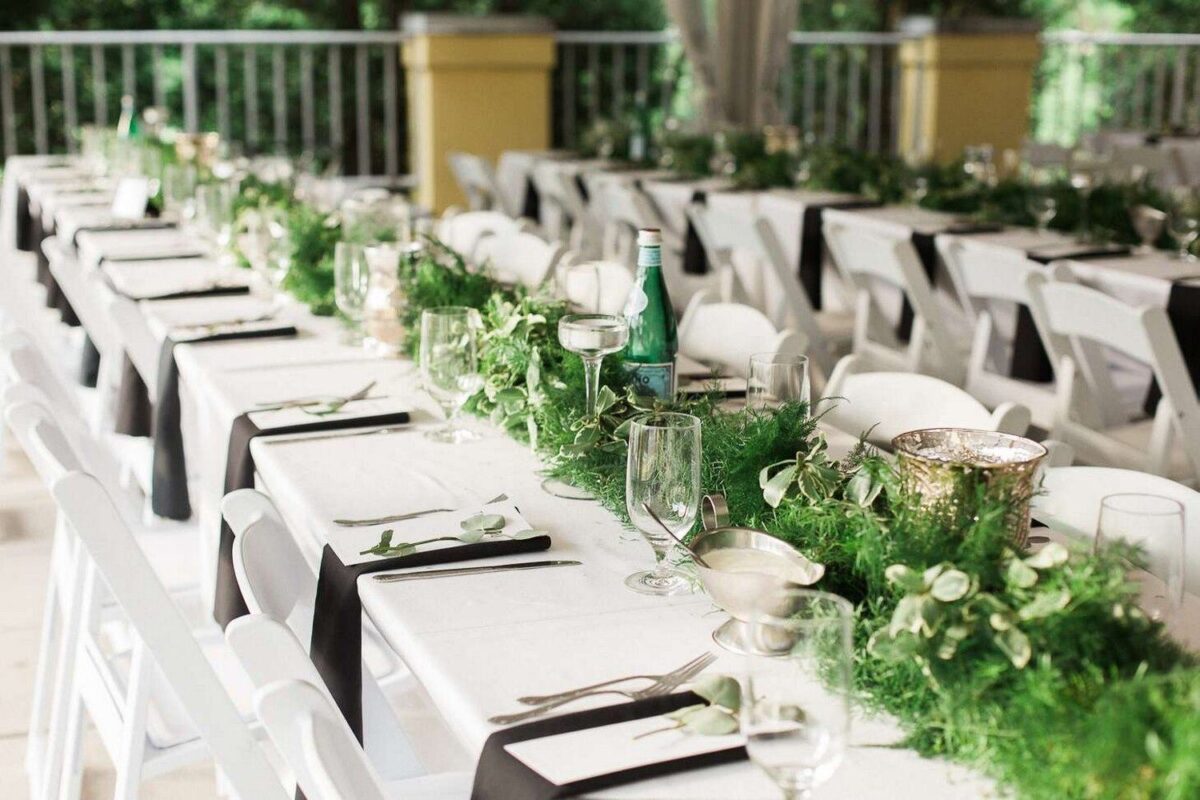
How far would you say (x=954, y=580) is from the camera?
1371mm

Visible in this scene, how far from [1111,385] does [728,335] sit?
44.1 inches

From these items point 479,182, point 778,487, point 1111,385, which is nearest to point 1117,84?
point 479,182

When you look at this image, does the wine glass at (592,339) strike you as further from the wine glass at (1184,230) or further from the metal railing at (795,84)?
the metal railing at (795,84)

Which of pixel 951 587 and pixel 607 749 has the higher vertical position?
pixel 951 587

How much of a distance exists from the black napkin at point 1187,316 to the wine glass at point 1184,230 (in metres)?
0.44

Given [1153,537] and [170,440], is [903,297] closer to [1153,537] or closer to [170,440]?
[170,440]

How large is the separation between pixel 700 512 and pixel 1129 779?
0.81m

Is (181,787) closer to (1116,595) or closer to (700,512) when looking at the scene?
(700,512)

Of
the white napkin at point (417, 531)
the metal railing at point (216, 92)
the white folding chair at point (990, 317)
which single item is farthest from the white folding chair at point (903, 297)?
the metal railing at point (216, 92)

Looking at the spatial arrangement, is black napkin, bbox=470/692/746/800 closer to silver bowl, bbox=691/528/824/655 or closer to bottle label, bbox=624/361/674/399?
silver bowl, bbox=691/528/824/655

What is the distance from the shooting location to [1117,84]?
12.2 metres

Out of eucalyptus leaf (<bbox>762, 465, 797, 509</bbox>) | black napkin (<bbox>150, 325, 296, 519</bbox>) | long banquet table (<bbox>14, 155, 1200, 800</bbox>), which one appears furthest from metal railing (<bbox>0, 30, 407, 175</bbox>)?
eucalyptus leaf (<bbox>762, 465, 797, 509</bbox>)

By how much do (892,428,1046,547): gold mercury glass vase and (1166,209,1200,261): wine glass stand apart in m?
2.94

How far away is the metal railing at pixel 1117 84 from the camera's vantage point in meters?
11.0
